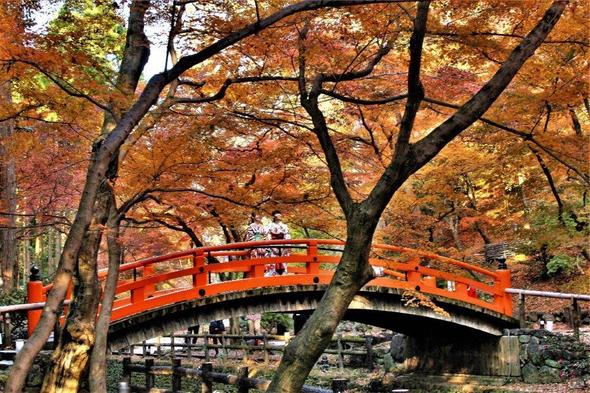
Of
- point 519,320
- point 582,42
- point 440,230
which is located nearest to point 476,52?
point 582,42

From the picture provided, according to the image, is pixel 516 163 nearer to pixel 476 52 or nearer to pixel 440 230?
pixel 476 52

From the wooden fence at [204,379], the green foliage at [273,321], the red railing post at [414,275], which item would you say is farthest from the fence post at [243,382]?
the green foliage at [273,321]

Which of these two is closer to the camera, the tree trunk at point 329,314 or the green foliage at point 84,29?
the tree trunk at point 329,314

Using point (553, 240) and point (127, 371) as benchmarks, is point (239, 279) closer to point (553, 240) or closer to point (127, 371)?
point (127, 371)

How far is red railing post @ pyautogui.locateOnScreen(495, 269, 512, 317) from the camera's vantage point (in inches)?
581

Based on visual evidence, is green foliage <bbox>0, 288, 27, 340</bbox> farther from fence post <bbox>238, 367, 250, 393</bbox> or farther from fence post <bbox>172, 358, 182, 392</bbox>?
fence post <bbox>238, 367, 250, 393</bbox>

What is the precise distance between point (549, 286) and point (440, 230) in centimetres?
400

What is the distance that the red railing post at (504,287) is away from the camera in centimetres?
1476

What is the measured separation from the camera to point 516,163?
526 inches

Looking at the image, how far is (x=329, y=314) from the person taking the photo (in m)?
6.63

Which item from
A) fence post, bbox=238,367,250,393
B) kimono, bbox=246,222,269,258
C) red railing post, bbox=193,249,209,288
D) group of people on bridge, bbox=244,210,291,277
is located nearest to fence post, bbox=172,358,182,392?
red railing post, bbox=193,249,209,288

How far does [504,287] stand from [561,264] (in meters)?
7.56

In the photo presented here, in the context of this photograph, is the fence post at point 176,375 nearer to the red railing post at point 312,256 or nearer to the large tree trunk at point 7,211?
the red railing post at point 312,256

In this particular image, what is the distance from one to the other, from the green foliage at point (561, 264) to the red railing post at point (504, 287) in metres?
7.48
